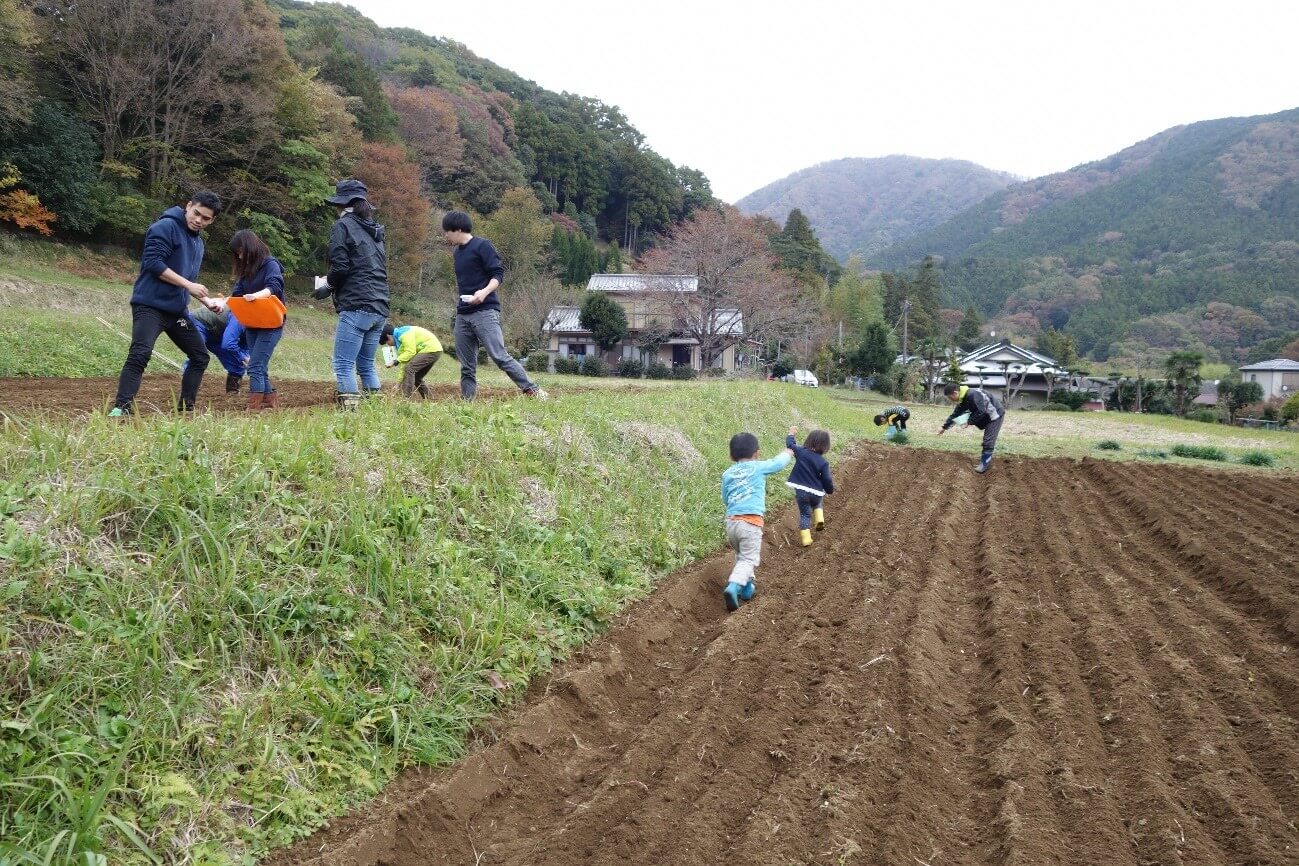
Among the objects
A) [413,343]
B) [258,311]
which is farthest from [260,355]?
[413,343]

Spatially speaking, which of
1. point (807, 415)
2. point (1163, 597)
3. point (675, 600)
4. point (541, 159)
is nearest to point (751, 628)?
point (675, 600)

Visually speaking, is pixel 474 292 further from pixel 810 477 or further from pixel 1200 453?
pixel 1200 453

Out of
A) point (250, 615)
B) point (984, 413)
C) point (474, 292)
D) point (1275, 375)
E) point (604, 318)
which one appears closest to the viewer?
point (250, 615)

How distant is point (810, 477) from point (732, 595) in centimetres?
209

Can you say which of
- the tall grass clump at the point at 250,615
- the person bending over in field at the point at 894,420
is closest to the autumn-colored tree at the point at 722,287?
the person bending over in field at the point at 894,420

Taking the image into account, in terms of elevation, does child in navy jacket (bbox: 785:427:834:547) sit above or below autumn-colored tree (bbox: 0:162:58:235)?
below

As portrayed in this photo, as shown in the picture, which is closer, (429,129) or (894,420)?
(894,420)

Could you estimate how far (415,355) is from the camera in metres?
7.23

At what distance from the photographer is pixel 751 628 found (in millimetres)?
4543

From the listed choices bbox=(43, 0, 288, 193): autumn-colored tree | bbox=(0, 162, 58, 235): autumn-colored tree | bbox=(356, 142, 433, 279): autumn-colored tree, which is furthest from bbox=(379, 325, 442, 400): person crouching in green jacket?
bbox=(356, 142, 433, 279): autumn-colored tree

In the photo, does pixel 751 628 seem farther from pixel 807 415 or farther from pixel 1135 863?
pixel 807 415

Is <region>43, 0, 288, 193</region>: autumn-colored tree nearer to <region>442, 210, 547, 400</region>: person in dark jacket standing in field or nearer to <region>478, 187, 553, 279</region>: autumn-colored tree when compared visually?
<region>478, 187, 553, 279</region>: autumn-colored tree

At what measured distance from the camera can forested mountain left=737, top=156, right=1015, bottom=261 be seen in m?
144

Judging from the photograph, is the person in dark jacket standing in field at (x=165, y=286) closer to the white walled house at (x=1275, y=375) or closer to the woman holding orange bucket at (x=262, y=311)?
the woman holding orange bucket at (x=262, y=311)
